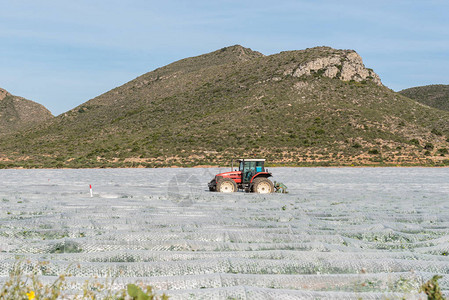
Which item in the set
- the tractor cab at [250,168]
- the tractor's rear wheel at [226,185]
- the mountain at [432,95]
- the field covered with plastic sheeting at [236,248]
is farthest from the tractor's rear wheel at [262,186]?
the mountain at [432,95]

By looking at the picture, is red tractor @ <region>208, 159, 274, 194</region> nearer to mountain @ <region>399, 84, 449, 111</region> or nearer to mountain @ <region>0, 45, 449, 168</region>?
mountain @ <region>0, 45, 449, 168</region>

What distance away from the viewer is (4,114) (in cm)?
11850

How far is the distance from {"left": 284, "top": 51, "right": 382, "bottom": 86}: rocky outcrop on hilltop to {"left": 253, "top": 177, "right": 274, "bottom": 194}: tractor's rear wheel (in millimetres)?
52927

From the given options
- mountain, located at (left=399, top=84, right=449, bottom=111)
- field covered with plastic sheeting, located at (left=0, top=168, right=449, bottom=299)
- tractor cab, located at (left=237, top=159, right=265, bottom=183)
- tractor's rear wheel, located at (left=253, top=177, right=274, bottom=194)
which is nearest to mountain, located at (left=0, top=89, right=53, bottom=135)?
mountain, located at (left=399, top=84, right=449, bottom=111)

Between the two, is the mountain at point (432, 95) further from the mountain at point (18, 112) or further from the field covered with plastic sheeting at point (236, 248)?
the field covered with plastic sheeting at point (236, 248)

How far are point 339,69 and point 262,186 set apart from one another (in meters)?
56.1

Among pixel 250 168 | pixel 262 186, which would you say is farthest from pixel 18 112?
pixel 262 186

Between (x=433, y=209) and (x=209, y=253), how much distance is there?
877 centimetres

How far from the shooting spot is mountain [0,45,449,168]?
157 ft

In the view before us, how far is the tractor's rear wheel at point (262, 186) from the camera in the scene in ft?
56.1

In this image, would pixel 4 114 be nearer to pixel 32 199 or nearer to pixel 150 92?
pixel 150 92

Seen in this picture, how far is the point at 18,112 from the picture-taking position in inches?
4744

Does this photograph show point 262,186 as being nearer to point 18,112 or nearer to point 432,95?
point 432,95

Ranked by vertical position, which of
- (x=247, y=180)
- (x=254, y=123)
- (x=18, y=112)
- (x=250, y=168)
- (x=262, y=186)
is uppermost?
(x=18, y=112)
